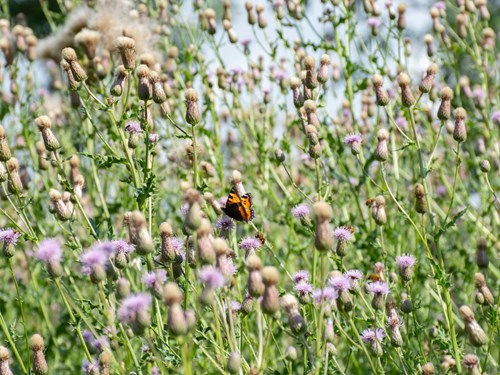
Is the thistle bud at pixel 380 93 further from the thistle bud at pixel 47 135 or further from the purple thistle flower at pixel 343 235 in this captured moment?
the thistle bud at pixel 47 135

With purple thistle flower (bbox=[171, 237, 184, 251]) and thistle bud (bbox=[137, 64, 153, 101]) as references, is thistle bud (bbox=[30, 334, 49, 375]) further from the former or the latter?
thistle bud (bbox=[137, 64, 153, 101])

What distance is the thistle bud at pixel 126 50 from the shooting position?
2766 millimetres

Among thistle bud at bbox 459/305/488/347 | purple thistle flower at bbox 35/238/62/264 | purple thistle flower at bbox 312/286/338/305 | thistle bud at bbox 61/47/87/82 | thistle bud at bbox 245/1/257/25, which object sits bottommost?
thistle bud at bbox 459/305/488/347

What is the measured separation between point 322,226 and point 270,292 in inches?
9.4

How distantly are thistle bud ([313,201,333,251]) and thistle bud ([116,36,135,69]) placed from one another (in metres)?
1.11

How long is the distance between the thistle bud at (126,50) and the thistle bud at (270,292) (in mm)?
1178

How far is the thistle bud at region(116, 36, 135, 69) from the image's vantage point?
2.77m

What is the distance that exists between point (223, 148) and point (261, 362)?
422cm

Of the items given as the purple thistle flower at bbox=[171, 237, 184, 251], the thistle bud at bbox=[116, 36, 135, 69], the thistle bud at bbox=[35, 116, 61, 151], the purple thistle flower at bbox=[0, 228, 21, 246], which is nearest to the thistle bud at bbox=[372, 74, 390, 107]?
the thistle bud at bbox=[116, 36, 135, 69]

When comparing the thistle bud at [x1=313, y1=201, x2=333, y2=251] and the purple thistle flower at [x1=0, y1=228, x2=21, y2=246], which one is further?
the purple thistle flower at [x1=0, y1=228, x2=21, y2=246]

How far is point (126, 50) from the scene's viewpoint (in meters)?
2.78

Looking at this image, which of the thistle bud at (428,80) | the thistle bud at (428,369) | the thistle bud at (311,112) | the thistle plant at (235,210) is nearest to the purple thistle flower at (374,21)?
the thistle plant at (235,210)

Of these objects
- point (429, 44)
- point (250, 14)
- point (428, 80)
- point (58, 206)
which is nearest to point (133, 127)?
point (58, 206)

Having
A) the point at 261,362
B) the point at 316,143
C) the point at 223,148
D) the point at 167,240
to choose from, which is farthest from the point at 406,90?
the point at 223,148
